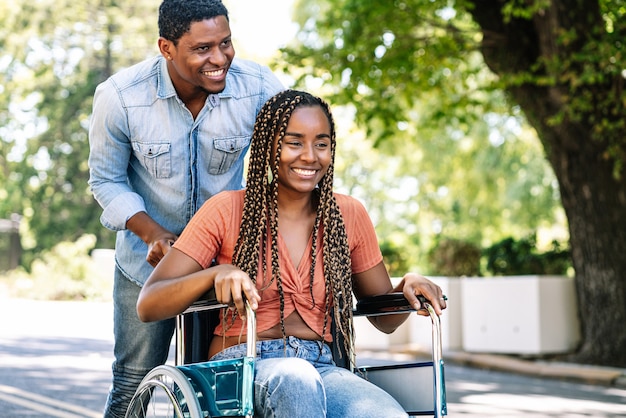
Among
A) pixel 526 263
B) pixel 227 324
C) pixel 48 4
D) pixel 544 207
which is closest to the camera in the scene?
pixel 227 324

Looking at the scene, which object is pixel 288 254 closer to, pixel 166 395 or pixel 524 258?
pixel 166 395

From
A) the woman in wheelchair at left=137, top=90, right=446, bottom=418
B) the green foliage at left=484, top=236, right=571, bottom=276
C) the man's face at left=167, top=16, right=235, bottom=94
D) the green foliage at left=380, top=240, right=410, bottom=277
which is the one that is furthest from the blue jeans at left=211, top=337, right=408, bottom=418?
the green foliage at left=380, top=240, right=410, bottom=277

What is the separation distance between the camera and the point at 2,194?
34.5 metres

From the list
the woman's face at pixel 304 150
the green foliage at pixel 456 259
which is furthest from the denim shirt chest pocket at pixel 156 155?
the green foliage at pixel 456 259

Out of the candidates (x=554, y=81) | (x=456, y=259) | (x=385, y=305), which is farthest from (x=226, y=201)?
(x=456, y=259)

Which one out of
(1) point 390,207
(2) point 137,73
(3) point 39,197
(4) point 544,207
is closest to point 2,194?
(3) point 39,197

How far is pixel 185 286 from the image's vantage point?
2.96 m

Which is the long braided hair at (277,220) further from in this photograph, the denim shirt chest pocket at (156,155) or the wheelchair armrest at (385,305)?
the denim shirt chest pocket at (156,155)

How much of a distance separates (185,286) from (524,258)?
35.2 feet

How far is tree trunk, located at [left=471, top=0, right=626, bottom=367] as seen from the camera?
428 inches

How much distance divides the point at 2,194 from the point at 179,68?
32.7m

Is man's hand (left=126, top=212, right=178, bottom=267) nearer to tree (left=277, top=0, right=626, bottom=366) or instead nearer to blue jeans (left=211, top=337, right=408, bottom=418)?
blue jeans (left=211, top=337, right=408, bottom=418)

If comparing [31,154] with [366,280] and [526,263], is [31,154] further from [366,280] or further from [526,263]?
[366,280]

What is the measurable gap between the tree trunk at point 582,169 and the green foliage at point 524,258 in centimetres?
137
